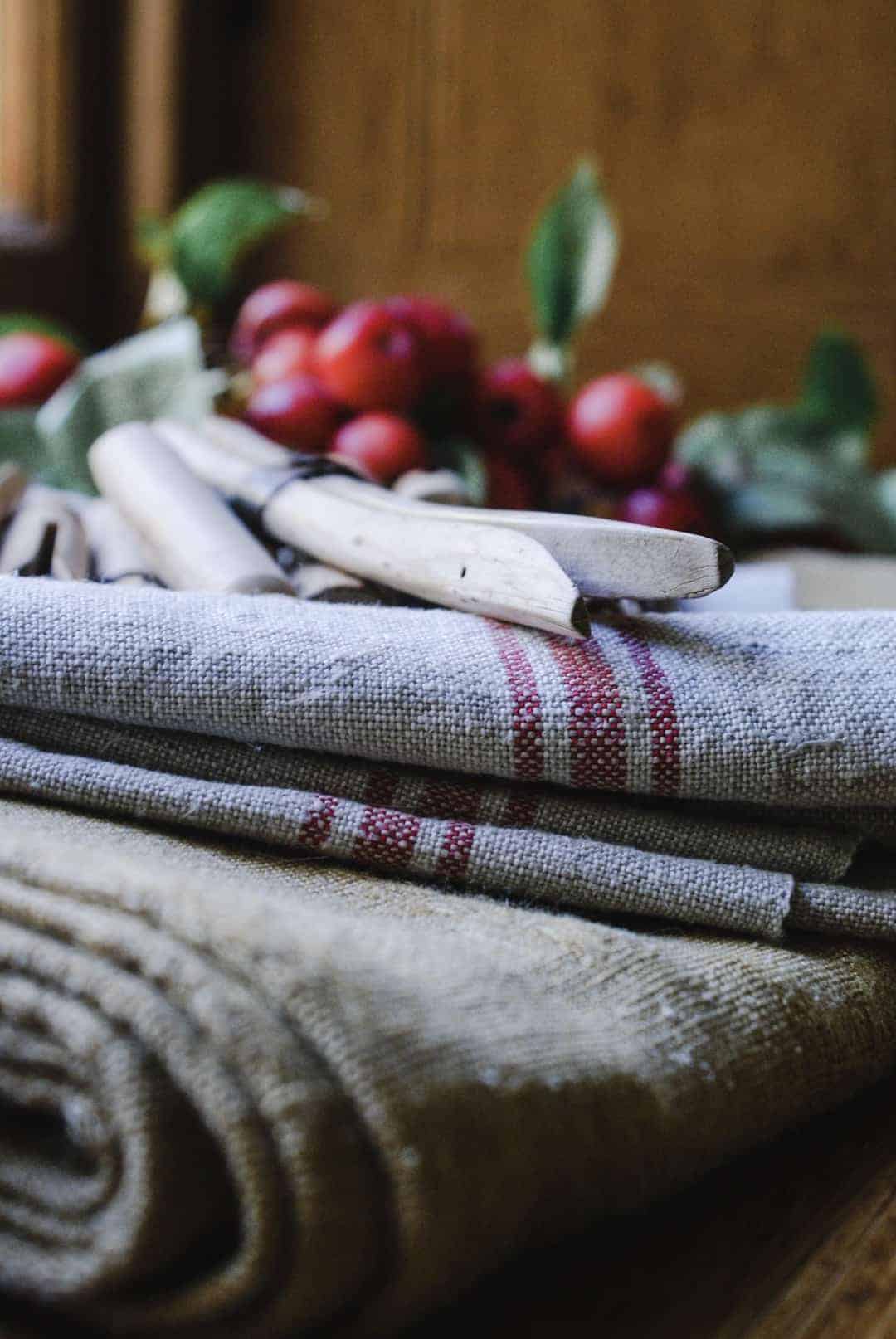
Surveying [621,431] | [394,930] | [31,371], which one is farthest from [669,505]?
[394,930]

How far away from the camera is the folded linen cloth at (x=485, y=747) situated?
31 centimetres

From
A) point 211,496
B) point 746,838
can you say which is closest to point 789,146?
point 211,496

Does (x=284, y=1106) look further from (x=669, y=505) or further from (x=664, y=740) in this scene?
(x=669, y=505)

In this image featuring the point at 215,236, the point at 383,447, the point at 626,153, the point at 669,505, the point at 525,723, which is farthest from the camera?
the point at 626,153

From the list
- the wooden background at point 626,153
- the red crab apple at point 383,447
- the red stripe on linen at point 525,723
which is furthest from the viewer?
the wooden background at point 626,153

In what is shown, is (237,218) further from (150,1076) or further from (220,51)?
(150,1076)

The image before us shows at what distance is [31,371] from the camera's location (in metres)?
0.71

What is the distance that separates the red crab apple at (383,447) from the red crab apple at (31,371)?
7.4 inches

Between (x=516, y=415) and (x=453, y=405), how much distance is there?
0.04 m

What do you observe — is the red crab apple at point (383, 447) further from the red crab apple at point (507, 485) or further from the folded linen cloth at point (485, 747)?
the folded linen cloth at point (485, 747)

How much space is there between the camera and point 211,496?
47cm

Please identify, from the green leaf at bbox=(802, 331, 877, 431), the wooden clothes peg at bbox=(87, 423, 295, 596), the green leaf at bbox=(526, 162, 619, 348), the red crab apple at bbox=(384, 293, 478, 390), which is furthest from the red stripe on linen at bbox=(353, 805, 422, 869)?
the green leaf at bbox=(802, 331, 877, 431)

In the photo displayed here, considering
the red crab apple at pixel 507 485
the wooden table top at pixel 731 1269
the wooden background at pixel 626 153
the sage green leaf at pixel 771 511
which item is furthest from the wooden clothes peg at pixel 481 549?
the wooden background at pixel 626 153

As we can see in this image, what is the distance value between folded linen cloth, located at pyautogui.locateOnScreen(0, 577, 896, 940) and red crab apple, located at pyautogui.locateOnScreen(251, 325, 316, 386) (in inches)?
16.1
